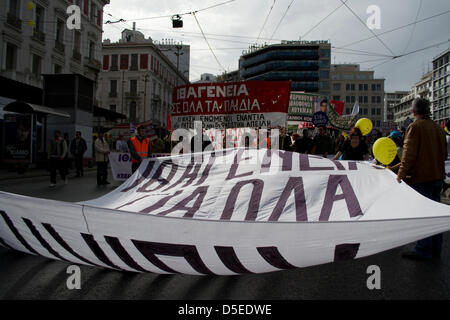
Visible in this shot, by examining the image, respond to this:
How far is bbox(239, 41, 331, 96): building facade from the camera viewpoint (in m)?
86.2

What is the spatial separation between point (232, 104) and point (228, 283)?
6.94 m

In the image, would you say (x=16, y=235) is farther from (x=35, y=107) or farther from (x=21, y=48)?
(x=21, y=48)

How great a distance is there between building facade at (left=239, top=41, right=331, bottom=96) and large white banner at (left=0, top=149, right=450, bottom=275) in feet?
281

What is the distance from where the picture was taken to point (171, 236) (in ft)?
7.12

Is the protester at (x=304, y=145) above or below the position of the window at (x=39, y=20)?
below

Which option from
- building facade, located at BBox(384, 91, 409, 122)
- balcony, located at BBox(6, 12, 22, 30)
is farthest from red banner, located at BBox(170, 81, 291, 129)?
building facade, located at BBox(384, 91, 409, 122)

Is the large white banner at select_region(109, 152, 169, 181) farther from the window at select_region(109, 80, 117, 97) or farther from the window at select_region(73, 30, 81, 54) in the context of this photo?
the window at select_region(109, 80, 117, 97)

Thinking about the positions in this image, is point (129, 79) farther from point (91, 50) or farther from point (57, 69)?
point (57, 69)

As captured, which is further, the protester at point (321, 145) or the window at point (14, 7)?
the window at point (14, 7)

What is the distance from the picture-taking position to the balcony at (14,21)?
21.9 metres

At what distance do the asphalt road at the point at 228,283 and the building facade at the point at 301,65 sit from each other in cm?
8628

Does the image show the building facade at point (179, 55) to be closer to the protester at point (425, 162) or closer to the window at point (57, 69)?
the window at point (57, 69)

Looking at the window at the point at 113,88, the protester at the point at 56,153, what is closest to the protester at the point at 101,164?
the protester at the point at 56,153

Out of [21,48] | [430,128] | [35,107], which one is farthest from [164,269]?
[21,48]
